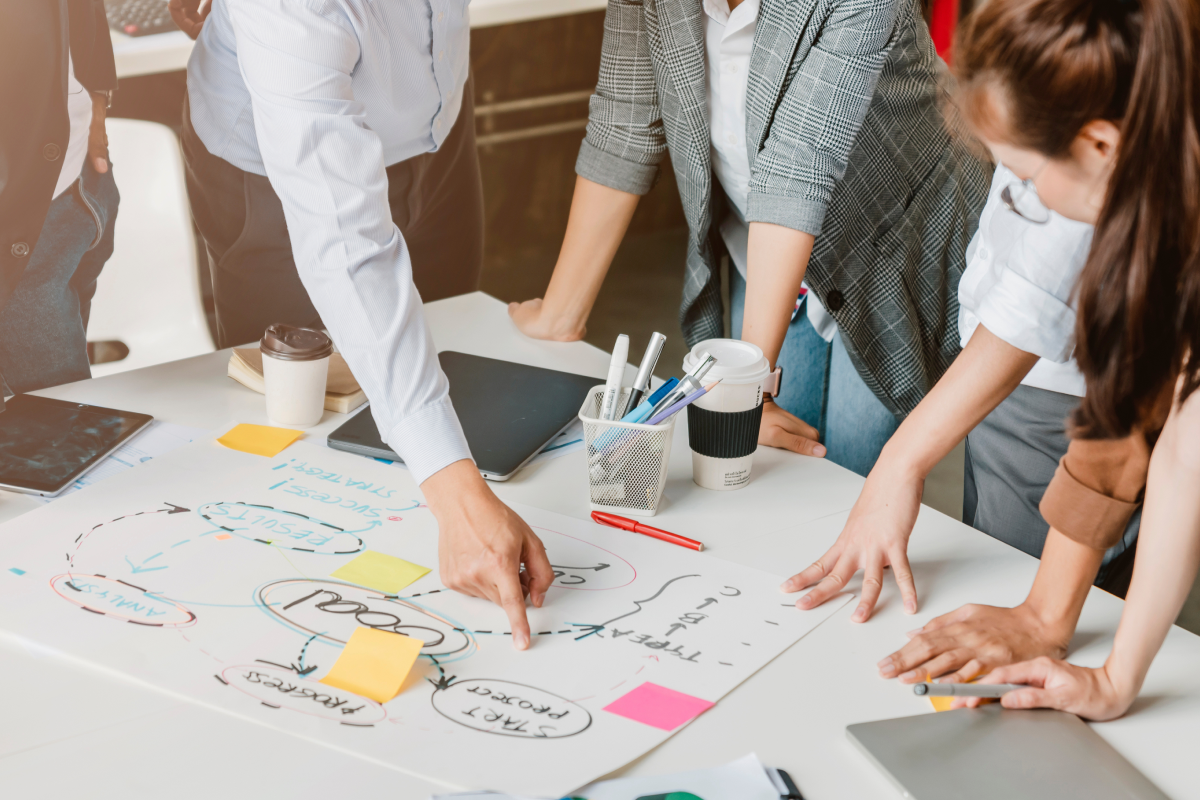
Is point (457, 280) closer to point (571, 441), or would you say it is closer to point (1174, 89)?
point (571, 441)

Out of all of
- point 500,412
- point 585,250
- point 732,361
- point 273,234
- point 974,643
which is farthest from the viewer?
point 273,234

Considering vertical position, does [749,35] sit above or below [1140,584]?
above

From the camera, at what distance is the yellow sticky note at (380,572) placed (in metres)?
0.79

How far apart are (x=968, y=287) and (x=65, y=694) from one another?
0.84m

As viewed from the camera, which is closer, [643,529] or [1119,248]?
[1119,248]

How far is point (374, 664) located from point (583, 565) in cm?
21

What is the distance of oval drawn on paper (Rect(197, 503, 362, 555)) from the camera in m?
0.84

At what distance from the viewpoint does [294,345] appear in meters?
1.03

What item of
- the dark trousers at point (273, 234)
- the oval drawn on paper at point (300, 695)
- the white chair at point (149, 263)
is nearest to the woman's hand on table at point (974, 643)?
the oval drawn on paper at point (300, 695)

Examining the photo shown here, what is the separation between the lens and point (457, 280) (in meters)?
1.91

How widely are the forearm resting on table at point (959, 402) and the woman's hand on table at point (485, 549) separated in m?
0.33

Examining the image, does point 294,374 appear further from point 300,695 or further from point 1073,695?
point 1073,695

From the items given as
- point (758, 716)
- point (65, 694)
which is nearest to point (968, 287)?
point (758, 716)

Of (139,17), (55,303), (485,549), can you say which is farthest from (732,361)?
(139,17)
